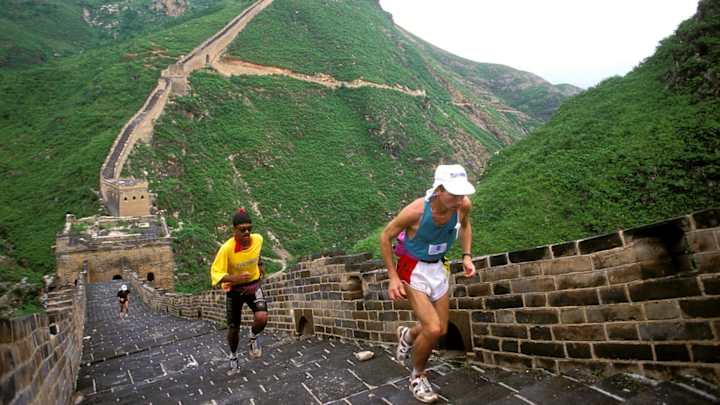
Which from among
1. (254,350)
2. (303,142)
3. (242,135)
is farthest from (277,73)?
(254,350)

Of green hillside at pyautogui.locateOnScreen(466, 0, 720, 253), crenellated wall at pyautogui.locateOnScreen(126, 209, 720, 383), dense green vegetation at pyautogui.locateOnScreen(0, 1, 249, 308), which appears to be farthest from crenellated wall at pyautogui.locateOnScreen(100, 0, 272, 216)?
crenellated wall at pyautogui.locateOnScreen(126, 209, 720, 383)

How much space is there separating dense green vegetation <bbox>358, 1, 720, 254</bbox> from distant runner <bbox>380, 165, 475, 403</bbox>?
31.3ft

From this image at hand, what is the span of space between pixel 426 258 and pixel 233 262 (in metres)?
2.95

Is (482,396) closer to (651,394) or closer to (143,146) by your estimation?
(651,394)

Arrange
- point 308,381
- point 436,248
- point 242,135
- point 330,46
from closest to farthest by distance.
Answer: point 436,248
point 308,381
point 242,135
point 330,46

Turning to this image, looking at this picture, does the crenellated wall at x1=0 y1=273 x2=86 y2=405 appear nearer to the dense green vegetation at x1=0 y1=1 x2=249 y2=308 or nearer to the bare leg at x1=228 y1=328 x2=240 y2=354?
the bare leg at x1=228 y1=328 x2=240 y2=354

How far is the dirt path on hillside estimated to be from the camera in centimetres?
5256

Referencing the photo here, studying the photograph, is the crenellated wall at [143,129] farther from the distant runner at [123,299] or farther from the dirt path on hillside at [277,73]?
the distant runner at [123,299]

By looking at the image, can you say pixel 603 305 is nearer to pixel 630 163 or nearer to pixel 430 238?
pixel 430 238

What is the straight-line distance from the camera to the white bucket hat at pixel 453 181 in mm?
3614

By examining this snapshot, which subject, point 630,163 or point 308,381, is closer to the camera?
point 308,381

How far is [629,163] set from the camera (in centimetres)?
1320

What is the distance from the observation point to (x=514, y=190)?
15531 millimetres

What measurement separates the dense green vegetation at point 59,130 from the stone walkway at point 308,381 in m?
20.9
